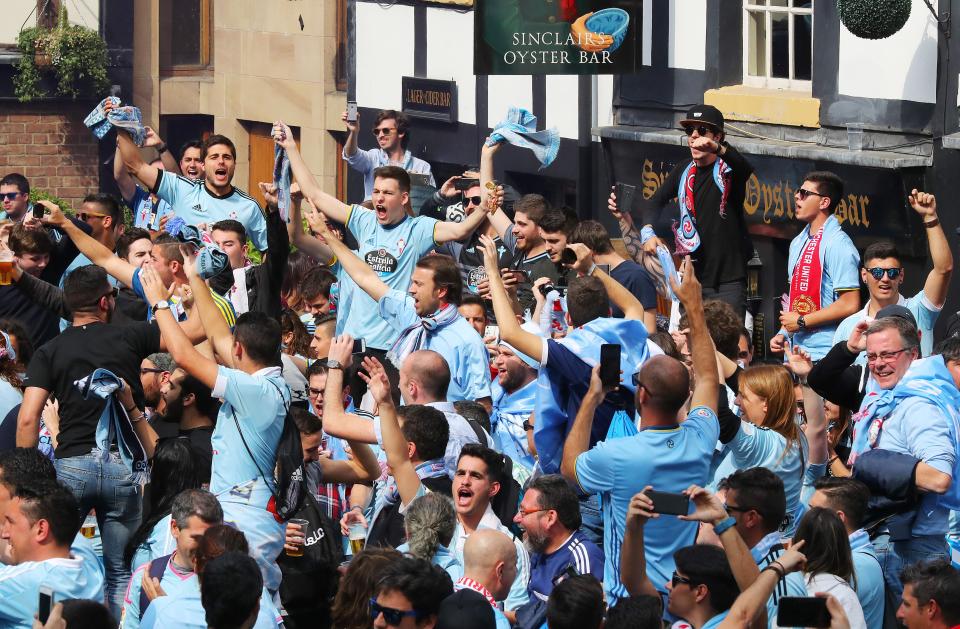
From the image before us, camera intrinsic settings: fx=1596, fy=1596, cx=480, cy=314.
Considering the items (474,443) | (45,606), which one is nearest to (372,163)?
(474,443)

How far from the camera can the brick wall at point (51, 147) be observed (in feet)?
82.8

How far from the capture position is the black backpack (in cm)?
745

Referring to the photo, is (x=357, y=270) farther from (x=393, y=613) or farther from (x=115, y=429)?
(x=393, y=613)

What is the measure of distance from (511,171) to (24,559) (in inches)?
465

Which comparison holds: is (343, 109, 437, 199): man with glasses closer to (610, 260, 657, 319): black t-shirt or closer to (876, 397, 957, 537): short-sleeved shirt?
(610, 260, 657, 319): black t-shirt

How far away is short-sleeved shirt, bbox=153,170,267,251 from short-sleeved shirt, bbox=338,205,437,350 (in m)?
1.01

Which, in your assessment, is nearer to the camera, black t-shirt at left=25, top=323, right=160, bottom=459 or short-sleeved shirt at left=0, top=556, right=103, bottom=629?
short-sleeved shirt at left=0, top=556, right=103, bottom=629

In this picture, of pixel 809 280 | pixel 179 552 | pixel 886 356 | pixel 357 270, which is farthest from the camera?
pixel 809 280

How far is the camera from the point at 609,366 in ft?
21.9

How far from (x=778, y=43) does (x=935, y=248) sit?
4990mm

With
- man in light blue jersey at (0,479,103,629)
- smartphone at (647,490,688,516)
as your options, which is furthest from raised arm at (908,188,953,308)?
man in light blue jersey at (0,479,103,629)

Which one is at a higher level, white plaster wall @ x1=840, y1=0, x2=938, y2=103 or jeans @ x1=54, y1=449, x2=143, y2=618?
white plaster wall @ x1=840, y1=0, x2=938, y2=103

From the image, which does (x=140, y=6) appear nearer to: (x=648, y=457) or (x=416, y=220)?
(x=416, y=220)

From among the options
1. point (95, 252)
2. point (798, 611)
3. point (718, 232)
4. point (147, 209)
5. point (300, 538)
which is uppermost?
point (147, 209)
